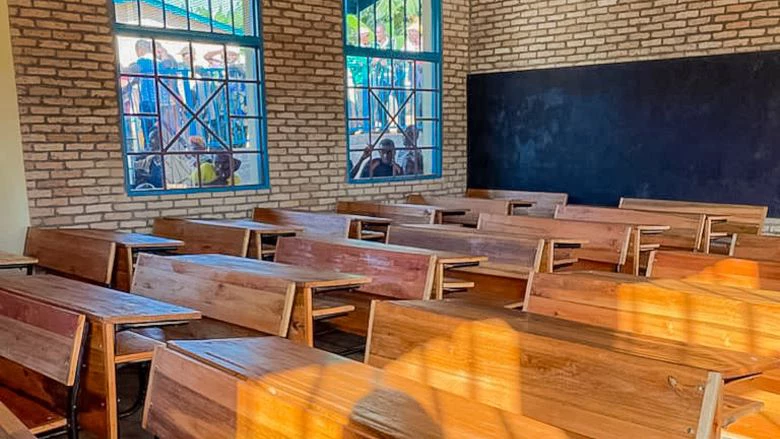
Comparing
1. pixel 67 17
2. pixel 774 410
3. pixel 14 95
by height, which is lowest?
pixel 774 410

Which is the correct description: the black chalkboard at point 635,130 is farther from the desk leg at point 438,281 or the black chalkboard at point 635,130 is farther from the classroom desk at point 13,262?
the classroom desk at point 13,262

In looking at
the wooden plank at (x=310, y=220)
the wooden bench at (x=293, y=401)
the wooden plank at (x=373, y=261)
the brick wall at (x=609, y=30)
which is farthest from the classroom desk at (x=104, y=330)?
the brick wall at (x=609, y=30)

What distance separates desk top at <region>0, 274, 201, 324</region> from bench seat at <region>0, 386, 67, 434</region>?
0.39 meters

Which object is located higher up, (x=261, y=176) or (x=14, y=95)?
(x=14, y=95)

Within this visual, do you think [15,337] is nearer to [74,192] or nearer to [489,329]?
[489,329]

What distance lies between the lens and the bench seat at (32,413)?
2354 millimetres

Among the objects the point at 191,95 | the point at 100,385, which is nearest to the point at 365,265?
the point at 100,385

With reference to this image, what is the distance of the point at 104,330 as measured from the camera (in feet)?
7.83

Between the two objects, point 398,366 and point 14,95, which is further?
point 14,95

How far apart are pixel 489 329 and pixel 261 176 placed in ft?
14.7

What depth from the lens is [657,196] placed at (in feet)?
20.7

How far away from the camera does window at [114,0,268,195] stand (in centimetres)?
525

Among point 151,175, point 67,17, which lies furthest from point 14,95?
point 151,175

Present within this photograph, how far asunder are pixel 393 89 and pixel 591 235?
10.9 feet
